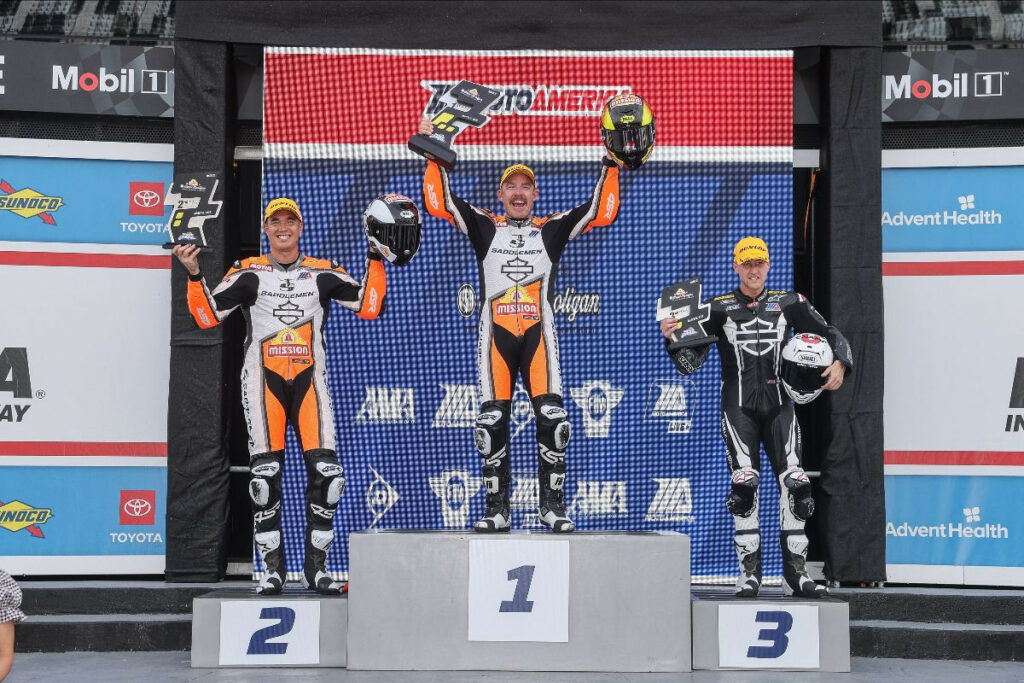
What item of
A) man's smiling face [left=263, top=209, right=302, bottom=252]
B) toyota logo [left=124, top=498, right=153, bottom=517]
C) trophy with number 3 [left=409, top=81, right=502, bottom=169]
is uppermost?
trophy with number 3 [left=409, top=81, right=502, bottom=169]

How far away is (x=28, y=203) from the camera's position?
6.89 meters

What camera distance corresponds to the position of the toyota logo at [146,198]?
6965 millimetres

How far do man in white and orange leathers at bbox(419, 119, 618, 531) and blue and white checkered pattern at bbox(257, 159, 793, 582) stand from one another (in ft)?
3.93

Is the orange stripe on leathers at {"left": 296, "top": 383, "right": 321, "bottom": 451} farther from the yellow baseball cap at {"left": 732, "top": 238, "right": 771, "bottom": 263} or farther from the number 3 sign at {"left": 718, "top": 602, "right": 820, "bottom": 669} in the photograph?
the yellow baseball cap at {"left": 732, "top": 238, "right": 771, "bottom": 263}

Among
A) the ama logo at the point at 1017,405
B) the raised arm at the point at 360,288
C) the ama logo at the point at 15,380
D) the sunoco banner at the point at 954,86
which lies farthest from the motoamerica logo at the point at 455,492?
the sunoco banner at the point at 954,86

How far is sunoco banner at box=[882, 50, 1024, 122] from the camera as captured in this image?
6867 millimetres

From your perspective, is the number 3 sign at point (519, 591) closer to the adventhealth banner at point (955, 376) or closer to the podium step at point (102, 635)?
the podium step at point (102, 635)

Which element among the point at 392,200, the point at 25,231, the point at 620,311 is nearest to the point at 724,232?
the point at 620,311

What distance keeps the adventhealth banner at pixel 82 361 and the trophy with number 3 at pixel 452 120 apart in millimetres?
2192

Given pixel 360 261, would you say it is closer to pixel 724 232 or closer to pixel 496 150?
pixel 496 150

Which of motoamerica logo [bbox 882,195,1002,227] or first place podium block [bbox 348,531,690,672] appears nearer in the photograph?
first place podium block [bbox 348,531,690,672]

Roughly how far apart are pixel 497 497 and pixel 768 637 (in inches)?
53.0

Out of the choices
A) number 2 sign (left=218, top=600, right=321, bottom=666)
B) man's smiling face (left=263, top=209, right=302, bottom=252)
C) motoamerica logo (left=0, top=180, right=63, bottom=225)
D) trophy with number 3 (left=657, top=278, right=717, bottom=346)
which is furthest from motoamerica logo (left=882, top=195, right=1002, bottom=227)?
motoamerica logo (left=0, top=180, right=63, bottom=225)

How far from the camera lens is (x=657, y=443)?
681cm
